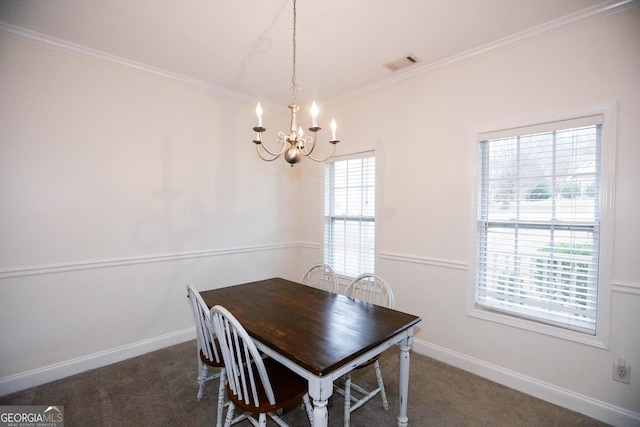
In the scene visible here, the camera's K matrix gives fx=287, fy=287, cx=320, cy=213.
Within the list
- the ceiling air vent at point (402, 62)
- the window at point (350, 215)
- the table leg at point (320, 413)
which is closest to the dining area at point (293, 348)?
the table leg at point (320, 413)

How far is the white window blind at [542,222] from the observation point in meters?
2.02

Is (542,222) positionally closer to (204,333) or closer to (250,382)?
(250,382)

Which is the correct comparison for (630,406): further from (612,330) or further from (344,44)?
(344,44)

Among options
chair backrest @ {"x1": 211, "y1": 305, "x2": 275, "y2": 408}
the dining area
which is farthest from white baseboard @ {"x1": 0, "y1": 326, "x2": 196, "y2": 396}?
chair backrest @ {"x1": 211, "y1": 305, "x2": 275, "y2": 408}

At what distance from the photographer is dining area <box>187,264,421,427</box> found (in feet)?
4.48

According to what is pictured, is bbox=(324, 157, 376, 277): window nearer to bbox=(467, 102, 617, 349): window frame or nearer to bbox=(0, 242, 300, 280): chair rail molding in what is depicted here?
bbox=(0, 242, 300, 280): chair rail molding

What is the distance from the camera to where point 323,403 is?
1284 mm

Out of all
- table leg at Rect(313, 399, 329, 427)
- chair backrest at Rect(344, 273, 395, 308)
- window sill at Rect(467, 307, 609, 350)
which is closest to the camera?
table leg at Rect(313, 399, 329, 427)

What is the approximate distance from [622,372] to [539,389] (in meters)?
0.52

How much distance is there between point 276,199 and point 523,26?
119 inches

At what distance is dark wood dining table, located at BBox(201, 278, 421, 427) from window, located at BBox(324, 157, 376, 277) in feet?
3.86

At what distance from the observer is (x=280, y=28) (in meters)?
2.22

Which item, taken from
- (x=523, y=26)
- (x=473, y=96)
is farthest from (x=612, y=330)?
(x=523, y=26)

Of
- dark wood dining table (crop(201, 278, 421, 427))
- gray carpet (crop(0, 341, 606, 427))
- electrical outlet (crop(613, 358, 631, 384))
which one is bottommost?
gray carpet (crop(0, 341, 606, 427))
